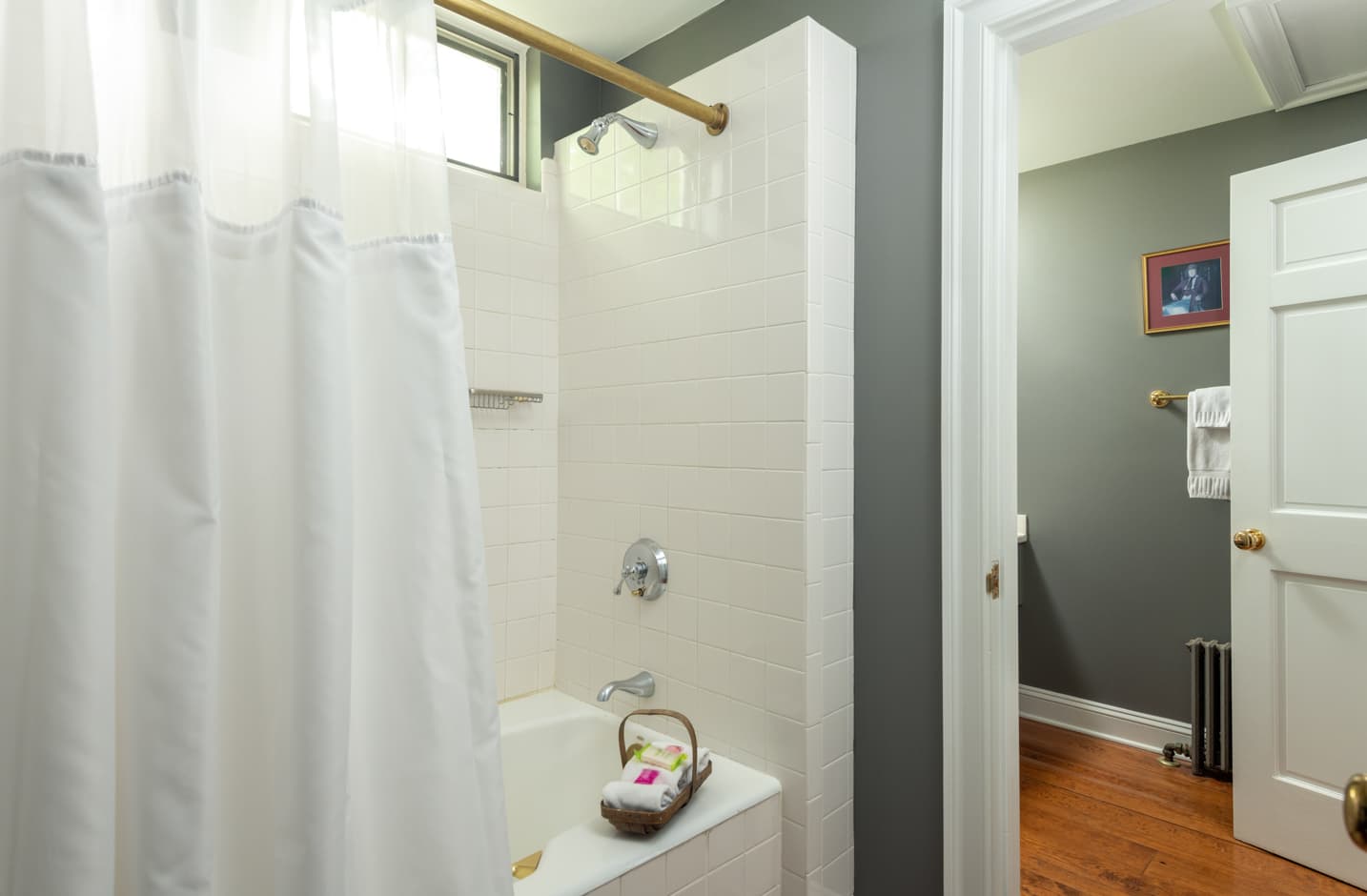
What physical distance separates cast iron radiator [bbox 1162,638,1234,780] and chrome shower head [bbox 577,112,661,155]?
2680mm

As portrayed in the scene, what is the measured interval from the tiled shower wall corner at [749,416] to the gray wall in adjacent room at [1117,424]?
2.00 m

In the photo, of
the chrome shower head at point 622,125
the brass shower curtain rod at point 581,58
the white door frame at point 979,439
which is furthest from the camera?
the chrome shower head at point 622,125

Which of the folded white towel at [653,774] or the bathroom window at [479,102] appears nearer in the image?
the folded white towel at [653,774]

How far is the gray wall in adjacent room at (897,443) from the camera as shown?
1586 millimetres

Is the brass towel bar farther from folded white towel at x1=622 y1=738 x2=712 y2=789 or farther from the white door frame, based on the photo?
folded white towel at x1=622 y1=738 x2=712 y2=789

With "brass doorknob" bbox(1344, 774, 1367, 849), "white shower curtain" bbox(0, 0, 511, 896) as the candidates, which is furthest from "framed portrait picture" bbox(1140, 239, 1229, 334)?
"white shower curtain" bbox(0, 0, 511, 896)

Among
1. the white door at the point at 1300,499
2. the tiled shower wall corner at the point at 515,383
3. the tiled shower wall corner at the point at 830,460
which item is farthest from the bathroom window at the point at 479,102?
the white door at the point at 1300,499

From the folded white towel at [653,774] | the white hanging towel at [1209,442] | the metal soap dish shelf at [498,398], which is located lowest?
the folded white towel at [653,774]

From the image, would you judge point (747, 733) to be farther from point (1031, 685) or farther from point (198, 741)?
point (1031, 685)

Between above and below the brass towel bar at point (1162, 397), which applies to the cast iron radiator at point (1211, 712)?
below

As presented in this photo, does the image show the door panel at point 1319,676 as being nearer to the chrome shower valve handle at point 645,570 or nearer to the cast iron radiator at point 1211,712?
the cast iron radiator at point 1211,712

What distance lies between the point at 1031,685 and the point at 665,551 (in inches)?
91.8

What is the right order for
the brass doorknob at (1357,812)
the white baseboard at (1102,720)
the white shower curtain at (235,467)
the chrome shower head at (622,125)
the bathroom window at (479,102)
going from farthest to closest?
the white baseboard at (1102,720) → the bathroom window at (479,102) → the chrome shower head at (622,125) → the brass doorknob at (1357,812) → the white shower curtain at (235,467)

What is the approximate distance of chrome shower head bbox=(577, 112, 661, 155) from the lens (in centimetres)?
177
